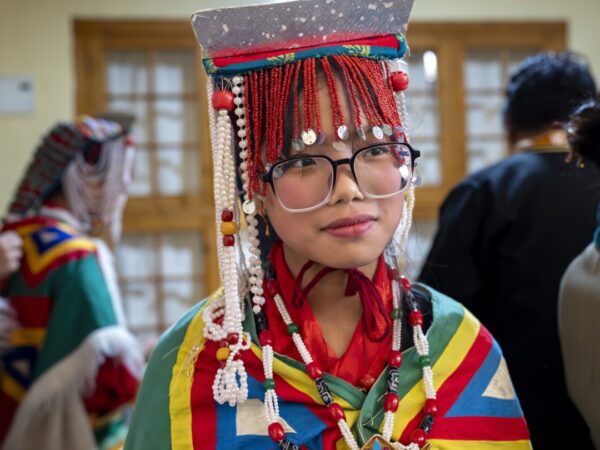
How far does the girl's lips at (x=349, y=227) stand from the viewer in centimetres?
105

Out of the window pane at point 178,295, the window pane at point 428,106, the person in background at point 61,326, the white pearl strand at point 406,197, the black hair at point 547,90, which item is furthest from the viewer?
the window pane at point 428,106

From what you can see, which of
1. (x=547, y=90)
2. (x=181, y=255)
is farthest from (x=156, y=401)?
(x=181, y=255)

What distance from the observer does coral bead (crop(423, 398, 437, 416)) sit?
43.3 inches

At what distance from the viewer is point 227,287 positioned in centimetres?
111

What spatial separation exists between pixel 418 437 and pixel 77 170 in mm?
1718

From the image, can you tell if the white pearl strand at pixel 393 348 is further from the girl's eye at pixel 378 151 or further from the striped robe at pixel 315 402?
the girl's eye at pixel 378 151

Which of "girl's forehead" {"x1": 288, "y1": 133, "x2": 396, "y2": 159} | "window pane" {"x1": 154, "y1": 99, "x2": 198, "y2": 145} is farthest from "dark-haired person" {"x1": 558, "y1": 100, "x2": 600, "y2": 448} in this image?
"window pane" {"x1": 154, "y1": 99, "x2": 198, "y2": 145}

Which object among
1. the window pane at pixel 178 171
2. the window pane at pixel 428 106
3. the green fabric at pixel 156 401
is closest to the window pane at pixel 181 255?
the window pane at pixel 178 171

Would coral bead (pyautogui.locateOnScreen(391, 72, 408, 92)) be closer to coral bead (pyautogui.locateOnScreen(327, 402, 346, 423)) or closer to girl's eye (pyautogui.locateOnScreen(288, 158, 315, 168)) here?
girl's eye (pyautogui.locateOnScreen(288, 158, 315, 168))

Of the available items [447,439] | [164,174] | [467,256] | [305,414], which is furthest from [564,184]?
[164,174]

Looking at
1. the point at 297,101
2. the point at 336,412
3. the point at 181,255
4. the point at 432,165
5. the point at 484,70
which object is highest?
the point at 484,70

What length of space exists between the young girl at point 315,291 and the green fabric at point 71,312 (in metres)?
1.07

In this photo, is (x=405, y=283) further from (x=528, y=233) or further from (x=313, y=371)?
(x=528, y=233)

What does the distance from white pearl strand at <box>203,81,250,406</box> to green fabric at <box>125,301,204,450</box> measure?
9 cm
